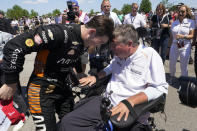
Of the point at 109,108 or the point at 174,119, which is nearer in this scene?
the point at 109,108

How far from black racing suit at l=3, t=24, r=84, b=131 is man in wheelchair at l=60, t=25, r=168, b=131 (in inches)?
8.8

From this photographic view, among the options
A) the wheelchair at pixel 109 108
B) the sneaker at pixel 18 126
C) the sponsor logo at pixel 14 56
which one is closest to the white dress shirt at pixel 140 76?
the wheelchair at pixel 109 108

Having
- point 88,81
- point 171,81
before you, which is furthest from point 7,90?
point 171,81

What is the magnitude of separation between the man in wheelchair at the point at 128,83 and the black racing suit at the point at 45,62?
8.8 inches

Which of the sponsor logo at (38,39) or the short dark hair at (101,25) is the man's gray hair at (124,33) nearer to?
the short dark hair at (101,25)

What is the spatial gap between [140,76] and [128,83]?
14 cm

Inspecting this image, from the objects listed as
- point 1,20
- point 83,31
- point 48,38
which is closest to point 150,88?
point 83,31

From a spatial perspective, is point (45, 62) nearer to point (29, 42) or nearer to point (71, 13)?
point (29, 42)

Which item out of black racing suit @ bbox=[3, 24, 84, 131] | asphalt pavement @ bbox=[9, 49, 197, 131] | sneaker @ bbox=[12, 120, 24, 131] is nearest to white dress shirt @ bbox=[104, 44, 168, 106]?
black racing suit @ bbox=[3, 24, 84, 131]

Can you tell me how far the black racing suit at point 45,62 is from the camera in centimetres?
141

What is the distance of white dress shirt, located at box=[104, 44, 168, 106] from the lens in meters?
1.72

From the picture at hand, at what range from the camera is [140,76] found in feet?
6.00

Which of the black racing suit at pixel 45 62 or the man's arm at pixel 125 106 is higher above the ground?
the black racing suit at pixel 45 62

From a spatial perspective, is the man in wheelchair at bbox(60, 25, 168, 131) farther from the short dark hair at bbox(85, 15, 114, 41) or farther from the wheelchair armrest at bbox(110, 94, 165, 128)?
the short dark hair at bbox(85, 15, 114, 41)
